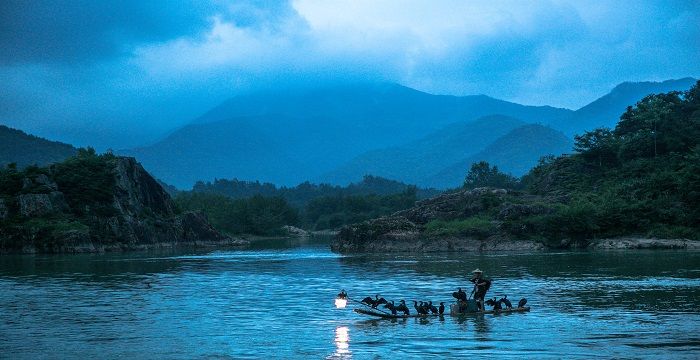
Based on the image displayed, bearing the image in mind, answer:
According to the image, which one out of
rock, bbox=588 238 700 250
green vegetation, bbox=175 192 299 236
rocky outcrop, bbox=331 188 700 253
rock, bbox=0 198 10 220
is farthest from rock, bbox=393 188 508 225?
green vegetation, bbox=175 192 299 236

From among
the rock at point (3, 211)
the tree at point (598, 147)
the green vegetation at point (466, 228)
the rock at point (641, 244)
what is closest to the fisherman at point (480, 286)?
the rock at point (641, 244)

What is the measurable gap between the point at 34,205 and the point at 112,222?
13.5 m

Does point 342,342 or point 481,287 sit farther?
point 481,287

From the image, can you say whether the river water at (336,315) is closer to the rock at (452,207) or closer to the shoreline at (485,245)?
the shoreline at (485,245)

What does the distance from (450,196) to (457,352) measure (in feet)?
271

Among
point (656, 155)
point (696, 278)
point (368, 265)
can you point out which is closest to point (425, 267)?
point (368, 265)

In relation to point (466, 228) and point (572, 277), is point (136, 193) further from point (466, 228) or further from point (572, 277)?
point (572, 277)

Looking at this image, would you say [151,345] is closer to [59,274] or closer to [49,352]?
[49,352]

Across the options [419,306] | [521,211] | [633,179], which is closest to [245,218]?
[521,211]

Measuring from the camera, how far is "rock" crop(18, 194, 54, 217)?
111 metres

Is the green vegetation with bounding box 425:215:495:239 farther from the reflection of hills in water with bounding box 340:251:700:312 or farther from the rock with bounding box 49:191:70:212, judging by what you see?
the rock with bounding box 49:191:70:212

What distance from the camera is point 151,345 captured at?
27.2 m

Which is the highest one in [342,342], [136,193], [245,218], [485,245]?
[136,193]

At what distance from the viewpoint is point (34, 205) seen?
11256 centimetres
